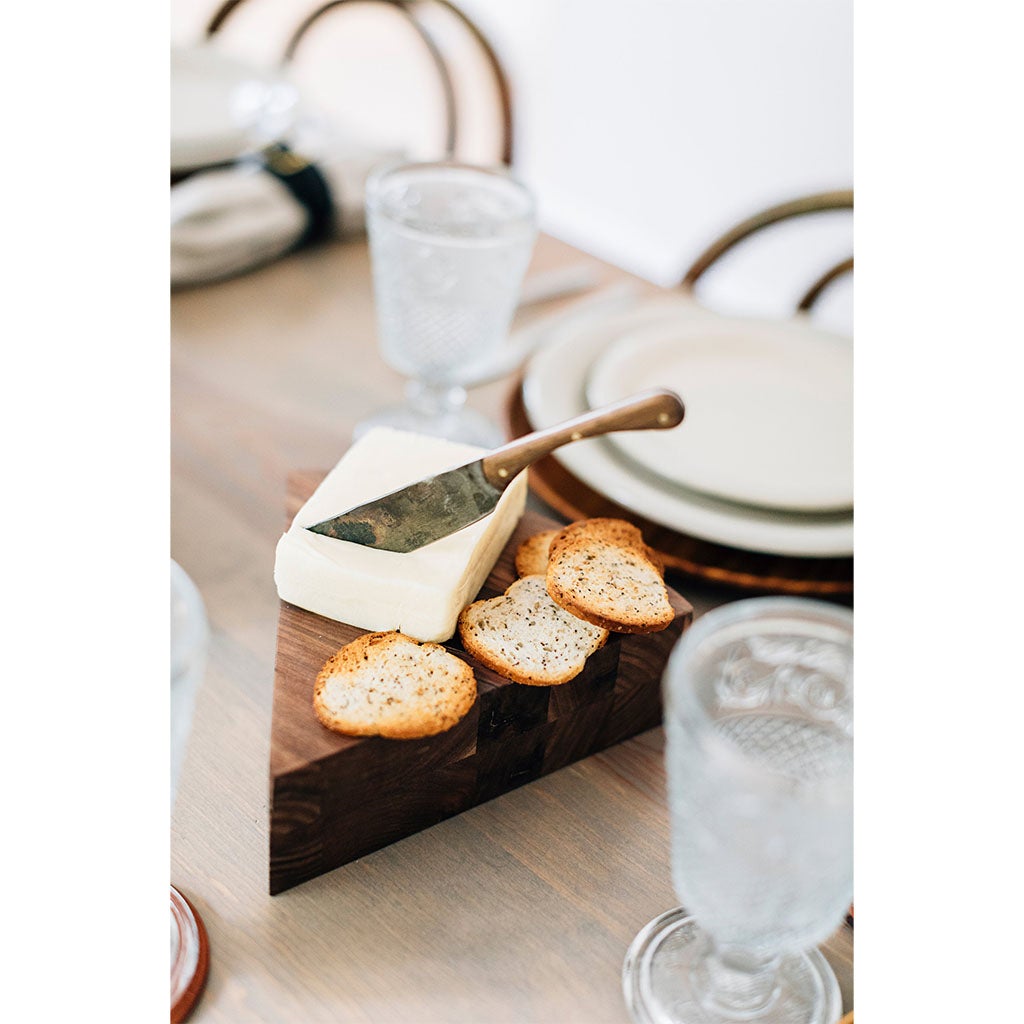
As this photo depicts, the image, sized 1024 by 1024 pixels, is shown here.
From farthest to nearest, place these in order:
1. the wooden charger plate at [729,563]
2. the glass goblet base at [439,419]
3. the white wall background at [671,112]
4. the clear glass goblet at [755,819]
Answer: the white wall background at [671,112]
the glass goblet base at [439,419]
the wooden charger plate at [729,563]
the clear glass goblet at [755,819]

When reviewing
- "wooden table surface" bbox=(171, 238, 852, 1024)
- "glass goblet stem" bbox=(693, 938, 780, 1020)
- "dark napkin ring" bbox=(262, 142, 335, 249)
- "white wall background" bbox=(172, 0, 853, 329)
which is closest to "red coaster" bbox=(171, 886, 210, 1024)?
"wooden table surface" bbox=(171, 238, 852, 1024)

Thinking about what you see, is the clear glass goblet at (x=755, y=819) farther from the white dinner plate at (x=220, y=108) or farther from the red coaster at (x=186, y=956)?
the white dinner plate at (x=220, y=108)

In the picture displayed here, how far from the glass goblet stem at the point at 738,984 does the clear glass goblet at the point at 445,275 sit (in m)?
0.53

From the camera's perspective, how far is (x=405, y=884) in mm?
614

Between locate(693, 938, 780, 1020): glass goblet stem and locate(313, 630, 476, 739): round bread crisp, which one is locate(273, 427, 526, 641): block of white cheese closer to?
locate(313, 630, 476, 739): round bread crisp

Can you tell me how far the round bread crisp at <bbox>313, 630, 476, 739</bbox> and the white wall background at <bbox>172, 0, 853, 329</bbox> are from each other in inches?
92.2

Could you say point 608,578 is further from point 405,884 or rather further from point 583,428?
point 405,884

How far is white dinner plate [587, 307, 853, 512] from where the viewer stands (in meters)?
0.90

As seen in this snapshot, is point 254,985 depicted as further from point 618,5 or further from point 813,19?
point 618,5

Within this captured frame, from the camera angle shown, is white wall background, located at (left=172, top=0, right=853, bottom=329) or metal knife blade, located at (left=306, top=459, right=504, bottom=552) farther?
white wall background, located at (left=172, top=0, right=853, bottom=329)

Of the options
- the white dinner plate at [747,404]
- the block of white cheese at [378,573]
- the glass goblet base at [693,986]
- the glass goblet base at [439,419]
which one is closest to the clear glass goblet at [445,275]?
the glass goblet base at [439,419]

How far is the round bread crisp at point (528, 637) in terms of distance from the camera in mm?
623

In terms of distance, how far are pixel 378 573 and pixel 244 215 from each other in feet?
2.31

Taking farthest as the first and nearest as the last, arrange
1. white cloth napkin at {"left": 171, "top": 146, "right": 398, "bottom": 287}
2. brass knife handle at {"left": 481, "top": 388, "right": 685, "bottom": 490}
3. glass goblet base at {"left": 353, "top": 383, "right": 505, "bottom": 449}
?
white cloth napkin at {"left": 171, "top": 146, "right": 398, "bottom": 287} → glass goblet base at {"left": 353, "top": 383, "right": 505, "bottom": 449} → brass knife handle at {"left": 481, "top": 388, "right": 685, "bottom": 490}
